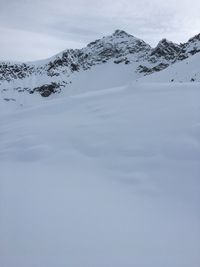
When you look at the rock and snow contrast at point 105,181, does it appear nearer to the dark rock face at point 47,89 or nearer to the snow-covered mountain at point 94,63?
the snow-covered mountain at point 94,63

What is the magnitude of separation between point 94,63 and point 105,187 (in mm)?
86173

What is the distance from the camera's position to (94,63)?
88938 millimetres

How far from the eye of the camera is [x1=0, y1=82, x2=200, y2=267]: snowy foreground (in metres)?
3.41

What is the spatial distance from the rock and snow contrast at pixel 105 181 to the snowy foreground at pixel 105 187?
1 centimetres

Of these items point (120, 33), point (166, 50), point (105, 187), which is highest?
point (120, 33)

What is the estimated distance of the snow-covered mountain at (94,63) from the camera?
71688 millimetres

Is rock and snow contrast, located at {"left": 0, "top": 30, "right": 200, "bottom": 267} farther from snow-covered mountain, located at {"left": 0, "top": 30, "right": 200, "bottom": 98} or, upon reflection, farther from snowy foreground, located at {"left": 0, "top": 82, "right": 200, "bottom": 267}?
snow-covered mountain, located at {"left": 0, "top": 30, "right": 200, "bottom": 98}

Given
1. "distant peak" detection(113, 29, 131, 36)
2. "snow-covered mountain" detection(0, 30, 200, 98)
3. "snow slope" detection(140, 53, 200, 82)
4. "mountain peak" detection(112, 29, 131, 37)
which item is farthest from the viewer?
"distant peak" detection(113, 29, 131, 36)

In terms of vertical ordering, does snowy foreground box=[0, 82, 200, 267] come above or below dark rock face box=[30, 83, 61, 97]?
above

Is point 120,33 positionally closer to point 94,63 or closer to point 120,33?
point 120,33

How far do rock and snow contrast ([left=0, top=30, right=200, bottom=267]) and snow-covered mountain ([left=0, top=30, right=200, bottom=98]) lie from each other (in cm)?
5801

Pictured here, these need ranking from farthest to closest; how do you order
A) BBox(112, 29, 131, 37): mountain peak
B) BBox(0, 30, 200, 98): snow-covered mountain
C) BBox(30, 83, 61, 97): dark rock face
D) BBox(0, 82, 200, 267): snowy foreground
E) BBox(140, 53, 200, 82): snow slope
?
BBox(112, 29, 131, 37): mountain peak
BBox(0, 30, 200, 98): snow-covered mountain
BBox(30, 83, 61, 97): dark rock face
BBox(140, 53, 200, 82): snow slope
BBox(0, 82, 200, 267): snowy foreground

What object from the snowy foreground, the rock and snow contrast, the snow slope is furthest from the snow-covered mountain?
the snowy foreground

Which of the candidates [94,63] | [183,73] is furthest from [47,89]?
[183,73]
